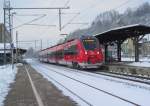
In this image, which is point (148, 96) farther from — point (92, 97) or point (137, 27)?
point (137, 27)

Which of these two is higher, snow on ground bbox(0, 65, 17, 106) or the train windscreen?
the train windscreen

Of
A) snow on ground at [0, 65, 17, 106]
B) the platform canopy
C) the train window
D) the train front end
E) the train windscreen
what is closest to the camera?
snow on ground at [0, 65, 17, 106]

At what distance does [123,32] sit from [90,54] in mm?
10931

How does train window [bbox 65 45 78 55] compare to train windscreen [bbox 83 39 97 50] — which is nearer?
train windscreen [bbox 83 39 97 50]

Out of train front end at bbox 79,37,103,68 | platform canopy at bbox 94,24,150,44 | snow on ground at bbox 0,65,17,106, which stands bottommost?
snow on ground at bbox 0,65,17,106

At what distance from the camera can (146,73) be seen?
88.6 ft

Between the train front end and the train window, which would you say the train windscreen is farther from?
the train window

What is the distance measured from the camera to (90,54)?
36531mm

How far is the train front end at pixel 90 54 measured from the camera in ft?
119

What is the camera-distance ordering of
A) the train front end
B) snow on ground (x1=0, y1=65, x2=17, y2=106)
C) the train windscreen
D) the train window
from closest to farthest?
snow on ground (x1=0, y1=65, x2=17, y2=106) → the train front end → the train windscreen → the train window

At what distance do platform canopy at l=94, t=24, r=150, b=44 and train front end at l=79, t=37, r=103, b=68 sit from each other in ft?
19.9

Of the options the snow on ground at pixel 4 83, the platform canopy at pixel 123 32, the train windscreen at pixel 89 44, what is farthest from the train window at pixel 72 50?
the snow on ground at pixel 4 83

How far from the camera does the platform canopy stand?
42.4 metres

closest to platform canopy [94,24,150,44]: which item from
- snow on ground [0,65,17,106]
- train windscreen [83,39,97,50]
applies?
train windscreen [83,39,97,50]
